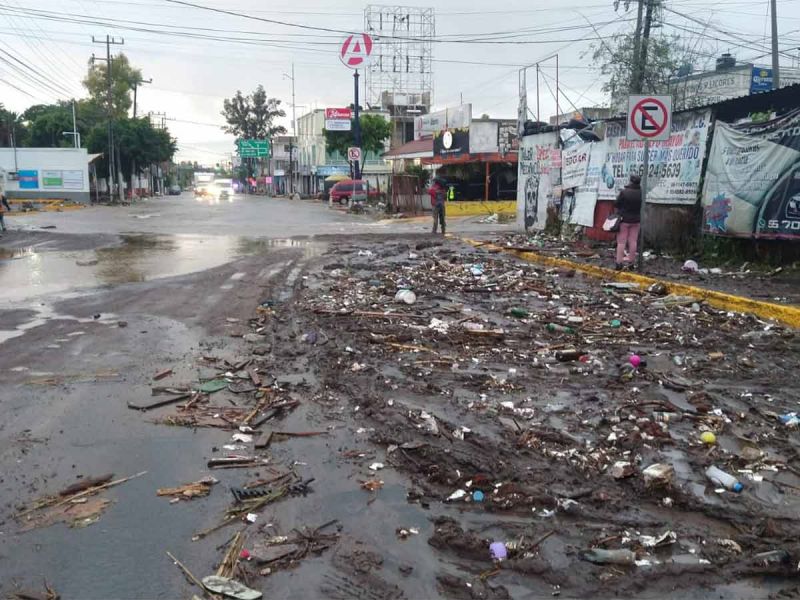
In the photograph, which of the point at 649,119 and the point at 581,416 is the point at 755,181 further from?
the point at 581,416

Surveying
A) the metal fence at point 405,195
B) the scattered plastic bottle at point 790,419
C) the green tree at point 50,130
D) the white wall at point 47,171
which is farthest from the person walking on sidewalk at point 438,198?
the green tree at point 50,130

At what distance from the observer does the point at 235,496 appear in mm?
4109

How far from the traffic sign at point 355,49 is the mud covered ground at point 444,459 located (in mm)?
28368

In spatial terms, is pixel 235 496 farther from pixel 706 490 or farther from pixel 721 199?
pixel 721 199

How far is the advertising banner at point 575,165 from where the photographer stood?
16625 millimetres

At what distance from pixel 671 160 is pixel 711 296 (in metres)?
4.66

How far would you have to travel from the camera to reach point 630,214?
12.0 m

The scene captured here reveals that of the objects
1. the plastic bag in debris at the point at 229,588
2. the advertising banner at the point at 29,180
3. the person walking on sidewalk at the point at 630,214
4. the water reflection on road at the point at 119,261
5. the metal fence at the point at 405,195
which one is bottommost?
the plastic bag in debris at the point at 229,588

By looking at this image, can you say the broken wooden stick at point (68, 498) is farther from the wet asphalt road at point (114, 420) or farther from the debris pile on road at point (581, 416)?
the debris pile on road at point (581, 416)

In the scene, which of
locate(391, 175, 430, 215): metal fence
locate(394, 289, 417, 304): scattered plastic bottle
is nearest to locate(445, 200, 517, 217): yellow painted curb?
locate(391, 175, 430, 215): metal fence

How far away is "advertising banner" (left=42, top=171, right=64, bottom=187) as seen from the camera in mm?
54438

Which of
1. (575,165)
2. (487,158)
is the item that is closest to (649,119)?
(575,165)

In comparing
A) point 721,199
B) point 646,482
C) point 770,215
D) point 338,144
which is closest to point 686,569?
point 646,482

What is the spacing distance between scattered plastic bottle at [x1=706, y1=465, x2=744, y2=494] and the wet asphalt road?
1.88 m
